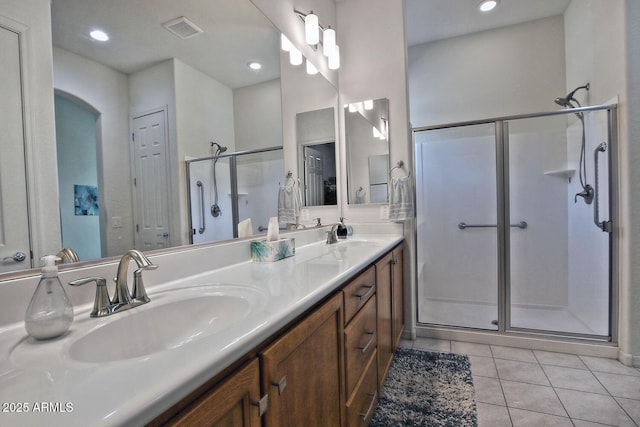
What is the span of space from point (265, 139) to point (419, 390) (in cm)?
157

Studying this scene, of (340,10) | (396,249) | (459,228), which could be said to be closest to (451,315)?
(459,228)

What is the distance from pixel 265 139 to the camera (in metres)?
1.47

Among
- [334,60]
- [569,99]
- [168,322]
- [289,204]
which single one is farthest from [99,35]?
[569,99]

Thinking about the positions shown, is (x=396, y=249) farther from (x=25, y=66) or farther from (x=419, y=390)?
(x=25, y=66)

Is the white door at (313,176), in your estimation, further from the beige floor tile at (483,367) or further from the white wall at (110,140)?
the beige floor tile at (483,367)

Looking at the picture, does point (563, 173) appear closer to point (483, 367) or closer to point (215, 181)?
point (483, 367)

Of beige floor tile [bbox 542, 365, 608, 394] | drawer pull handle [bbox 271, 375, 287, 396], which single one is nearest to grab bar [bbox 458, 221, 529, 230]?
beige floor tile [bbox 542, 365, 608, 394]

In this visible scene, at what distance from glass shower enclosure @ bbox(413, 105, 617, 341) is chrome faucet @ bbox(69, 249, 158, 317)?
2.16 meters

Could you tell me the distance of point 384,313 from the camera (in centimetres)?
156

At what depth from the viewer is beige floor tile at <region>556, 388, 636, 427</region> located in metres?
1.34

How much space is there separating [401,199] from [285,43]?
1.29 meters

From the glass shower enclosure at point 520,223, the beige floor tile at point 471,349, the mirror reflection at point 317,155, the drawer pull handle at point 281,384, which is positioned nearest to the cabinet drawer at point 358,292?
the drawer pull handle at point 281,384

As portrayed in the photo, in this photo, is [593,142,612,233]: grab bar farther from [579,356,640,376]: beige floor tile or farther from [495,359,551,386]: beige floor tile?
[495,359,551,386]: beige floor tile

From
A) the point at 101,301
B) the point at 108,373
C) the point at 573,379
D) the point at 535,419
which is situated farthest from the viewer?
the point at 573,379
